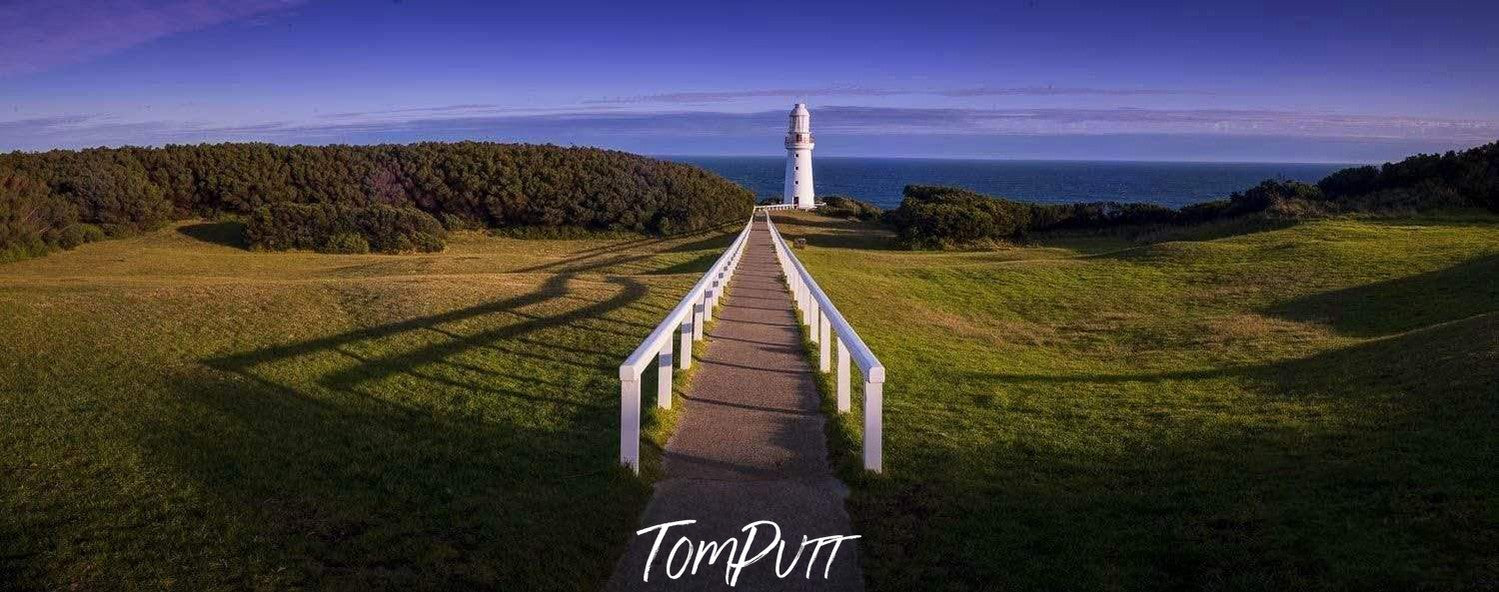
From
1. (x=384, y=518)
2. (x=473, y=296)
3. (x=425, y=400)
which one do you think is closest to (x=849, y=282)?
(x=473, y=296)

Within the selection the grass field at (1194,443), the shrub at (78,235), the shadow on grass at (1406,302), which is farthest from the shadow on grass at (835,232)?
the shrub at (78,235)

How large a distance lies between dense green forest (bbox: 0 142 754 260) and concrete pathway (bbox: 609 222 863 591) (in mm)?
30899

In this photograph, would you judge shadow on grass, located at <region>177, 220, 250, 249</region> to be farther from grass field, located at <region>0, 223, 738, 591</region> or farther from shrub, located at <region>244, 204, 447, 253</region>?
grass field, located at <region>0, 223, 738, 591</region>

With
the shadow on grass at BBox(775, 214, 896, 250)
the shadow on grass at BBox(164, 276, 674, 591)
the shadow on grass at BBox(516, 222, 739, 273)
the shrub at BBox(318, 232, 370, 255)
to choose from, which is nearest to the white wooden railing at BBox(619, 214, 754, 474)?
the shadow on grass at BBox(164, 276, 674, 591)

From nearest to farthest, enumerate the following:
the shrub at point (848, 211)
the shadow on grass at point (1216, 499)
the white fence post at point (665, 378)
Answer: the shadow on grass at point (1216, 499)
the white fence post at point (665, 378)
the shrub at point (848, 211)

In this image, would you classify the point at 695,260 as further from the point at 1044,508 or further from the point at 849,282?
the point at 1044,508

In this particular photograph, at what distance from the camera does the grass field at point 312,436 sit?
17.1 feet

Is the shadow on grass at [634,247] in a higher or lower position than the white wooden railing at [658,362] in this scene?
lower

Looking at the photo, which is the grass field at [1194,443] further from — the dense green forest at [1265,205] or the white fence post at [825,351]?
the dense green forest at [1265,205]

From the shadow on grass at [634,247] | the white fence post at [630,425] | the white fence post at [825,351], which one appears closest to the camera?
the white fence post at [630,425]

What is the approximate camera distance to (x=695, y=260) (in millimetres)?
28875

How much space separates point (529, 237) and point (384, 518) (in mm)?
39112

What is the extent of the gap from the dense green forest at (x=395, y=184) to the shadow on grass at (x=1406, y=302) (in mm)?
31170

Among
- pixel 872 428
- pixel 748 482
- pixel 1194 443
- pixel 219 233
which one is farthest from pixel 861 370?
pixel 219 233
